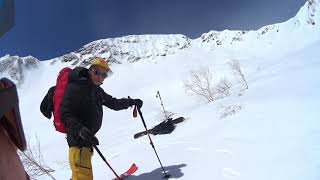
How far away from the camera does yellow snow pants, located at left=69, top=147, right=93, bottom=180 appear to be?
472cm

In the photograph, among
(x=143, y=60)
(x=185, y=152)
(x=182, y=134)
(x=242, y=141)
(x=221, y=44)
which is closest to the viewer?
(x=242, y=141)

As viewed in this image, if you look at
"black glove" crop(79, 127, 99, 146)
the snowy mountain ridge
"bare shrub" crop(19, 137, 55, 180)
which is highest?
the snowy mountain ridge

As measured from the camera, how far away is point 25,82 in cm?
15588

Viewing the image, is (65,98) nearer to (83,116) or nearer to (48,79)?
(83,116)

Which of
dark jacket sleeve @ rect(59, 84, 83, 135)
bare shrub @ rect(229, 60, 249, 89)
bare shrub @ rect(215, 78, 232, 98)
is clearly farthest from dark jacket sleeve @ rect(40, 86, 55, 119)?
bare shrub @ rect(229, 60, 249, 89)

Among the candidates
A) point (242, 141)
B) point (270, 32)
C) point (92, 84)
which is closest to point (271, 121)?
point (242, 141)

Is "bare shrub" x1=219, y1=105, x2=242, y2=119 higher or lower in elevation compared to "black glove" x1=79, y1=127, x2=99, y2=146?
lower

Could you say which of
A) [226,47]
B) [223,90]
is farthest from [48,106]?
[226,47]

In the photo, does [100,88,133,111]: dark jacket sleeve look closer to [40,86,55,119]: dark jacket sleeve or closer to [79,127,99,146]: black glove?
[40,86,55,119]: dark jacket sleeve

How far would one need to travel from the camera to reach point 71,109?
15.7ft

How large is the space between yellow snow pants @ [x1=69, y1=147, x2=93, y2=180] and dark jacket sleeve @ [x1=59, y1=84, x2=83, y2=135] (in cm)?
34

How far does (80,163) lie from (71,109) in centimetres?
69

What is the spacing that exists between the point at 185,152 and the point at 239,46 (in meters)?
176

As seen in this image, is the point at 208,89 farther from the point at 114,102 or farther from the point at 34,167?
the point at 114,102
